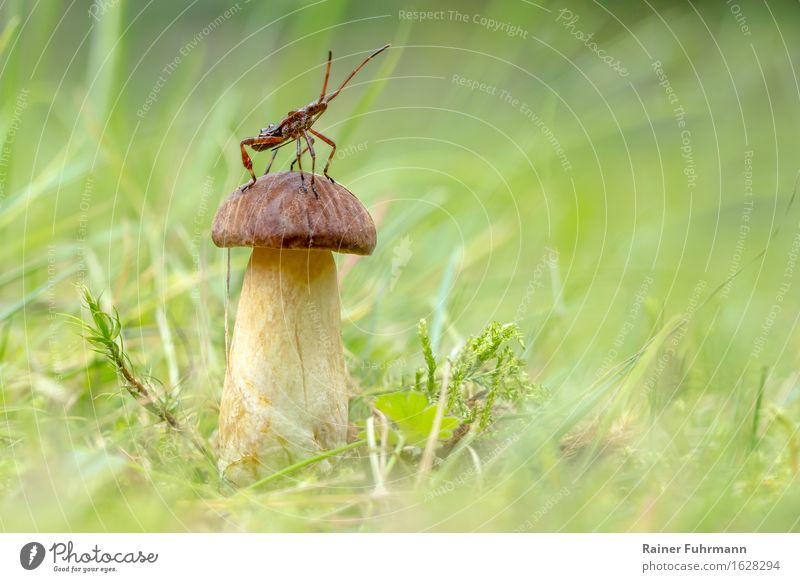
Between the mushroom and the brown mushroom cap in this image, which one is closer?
the brown mushroom cap

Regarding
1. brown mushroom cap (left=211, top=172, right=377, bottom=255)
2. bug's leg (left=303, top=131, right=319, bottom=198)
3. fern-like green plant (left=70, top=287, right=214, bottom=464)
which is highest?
bug's leg (left=303, top=131, right=319, bottom=198)

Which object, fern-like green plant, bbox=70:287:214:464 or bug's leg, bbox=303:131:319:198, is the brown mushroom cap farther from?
fern-like green plant, bbox=70:287:214:464

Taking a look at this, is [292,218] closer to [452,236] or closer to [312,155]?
[312,155]

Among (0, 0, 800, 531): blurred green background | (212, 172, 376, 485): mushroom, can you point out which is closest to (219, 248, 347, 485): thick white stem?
(212, 172, 376, 485): mushroom

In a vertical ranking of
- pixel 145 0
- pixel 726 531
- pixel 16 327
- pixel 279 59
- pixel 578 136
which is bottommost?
pixel 726 531

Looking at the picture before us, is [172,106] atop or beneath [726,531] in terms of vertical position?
atop

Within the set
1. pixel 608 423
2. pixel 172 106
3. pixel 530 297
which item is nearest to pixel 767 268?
pixel 530 297

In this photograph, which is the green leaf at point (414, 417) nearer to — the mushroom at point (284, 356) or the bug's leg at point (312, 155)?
the mushroom at point (284, 356)

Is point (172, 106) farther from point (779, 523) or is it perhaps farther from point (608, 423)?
point (779, 523)
